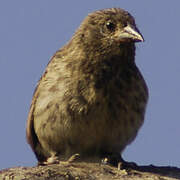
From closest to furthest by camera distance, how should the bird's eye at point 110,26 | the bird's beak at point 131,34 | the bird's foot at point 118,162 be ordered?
the bird's foot at point 118,162, the bird's beak at point 131,34, the bird's eye at point 110,26


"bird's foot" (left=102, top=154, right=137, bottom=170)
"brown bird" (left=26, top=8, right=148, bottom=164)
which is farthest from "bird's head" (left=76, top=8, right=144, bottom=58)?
"bird's foot" (left=102, top=154, right=137, bottom=170)

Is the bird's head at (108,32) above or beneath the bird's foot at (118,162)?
above

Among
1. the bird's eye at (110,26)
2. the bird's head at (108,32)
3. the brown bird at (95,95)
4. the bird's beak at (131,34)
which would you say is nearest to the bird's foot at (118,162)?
the brown bird at (95,95)

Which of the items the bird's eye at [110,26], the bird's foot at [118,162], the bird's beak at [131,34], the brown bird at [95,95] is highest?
the bird's eye at [110,26]

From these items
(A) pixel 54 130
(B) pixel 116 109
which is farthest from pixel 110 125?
(A) pixel 54 130

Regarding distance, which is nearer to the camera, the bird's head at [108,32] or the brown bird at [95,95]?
the brown bird at [95,95]

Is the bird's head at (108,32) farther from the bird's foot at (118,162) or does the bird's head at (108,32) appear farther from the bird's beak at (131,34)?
the bird's foot at (118,162)

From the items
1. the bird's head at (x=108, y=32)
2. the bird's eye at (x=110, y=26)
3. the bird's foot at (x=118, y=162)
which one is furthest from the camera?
the bird's eye at (x=110, y=26)

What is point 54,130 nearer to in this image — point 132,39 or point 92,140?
point 92,140
